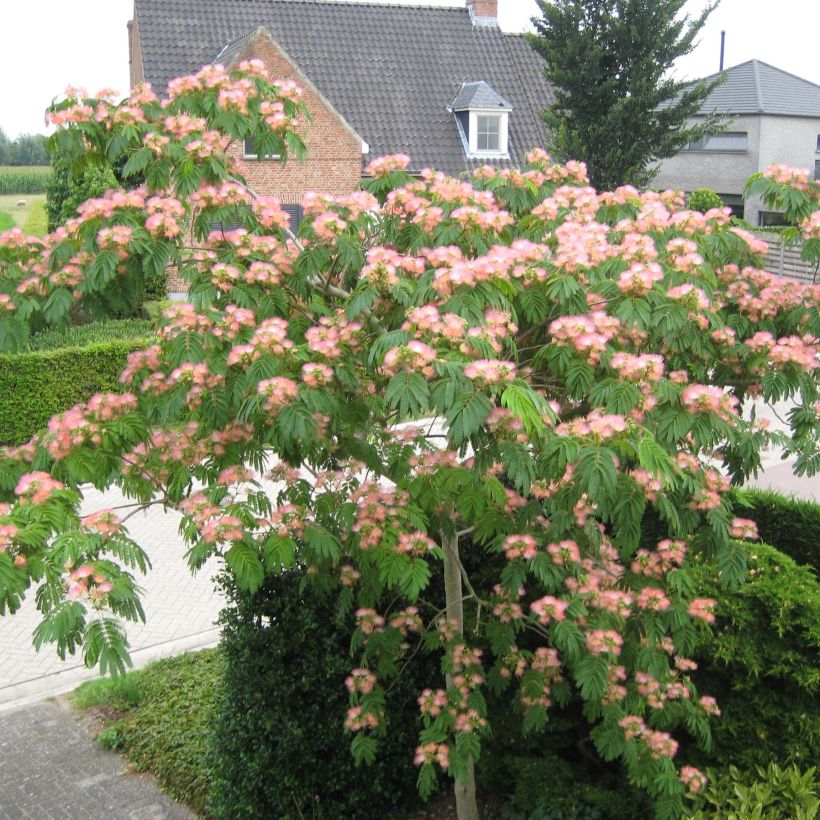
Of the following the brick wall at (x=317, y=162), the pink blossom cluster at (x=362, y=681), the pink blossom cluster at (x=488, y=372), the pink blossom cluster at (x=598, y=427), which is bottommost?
the pink blossom cluster at (x=362, y=681)

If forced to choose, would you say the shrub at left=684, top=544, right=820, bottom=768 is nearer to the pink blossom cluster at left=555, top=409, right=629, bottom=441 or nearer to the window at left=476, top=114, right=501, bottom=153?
the pink blossom cluster at left=555, top=409, right=629, bottom=441

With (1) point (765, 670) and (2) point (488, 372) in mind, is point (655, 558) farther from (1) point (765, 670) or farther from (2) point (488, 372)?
(2) point (488, 372)

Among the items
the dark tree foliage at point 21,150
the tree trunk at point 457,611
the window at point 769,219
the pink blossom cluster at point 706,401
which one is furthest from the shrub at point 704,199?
the dark tree foliage at point 21,150

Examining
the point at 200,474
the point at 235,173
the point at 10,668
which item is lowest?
the point at 10,668

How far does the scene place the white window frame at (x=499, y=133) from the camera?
26.5 m

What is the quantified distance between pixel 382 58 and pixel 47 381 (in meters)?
16.9

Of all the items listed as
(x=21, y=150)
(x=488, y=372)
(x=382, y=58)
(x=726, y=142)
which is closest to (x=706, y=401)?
(x=488, y=372)

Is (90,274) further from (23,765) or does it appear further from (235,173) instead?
(23,765)

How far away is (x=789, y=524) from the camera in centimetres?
779

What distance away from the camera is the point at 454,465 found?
465 cm

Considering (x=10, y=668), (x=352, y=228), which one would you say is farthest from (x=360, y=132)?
(x=352, y=228)

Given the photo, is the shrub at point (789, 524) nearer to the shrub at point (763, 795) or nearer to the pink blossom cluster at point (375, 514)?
the shrub at point (763, 795)

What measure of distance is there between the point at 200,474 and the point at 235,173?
74.6 inches

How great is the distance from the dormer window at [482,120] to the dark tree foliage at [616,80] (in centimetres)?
420
